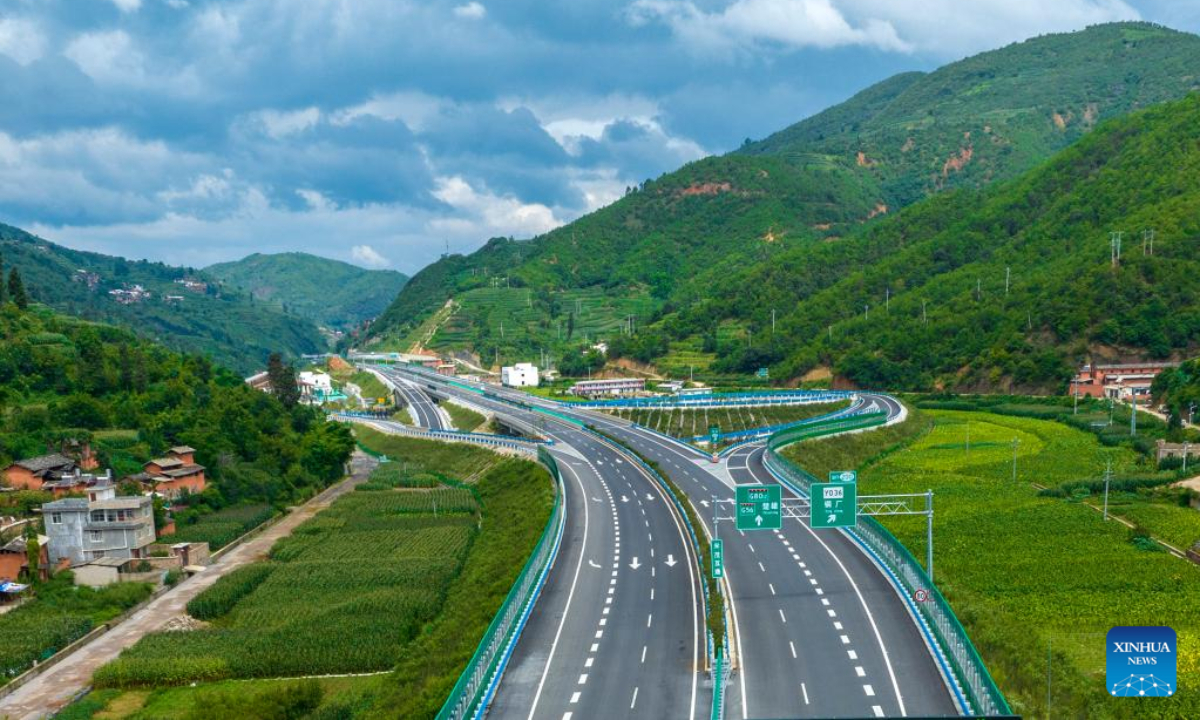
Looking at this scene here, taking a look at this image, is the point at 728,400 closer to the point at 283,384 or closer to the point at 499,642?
the point at 283,384

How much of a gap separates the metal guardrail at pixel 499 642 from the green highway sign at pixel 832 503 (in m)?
14.6

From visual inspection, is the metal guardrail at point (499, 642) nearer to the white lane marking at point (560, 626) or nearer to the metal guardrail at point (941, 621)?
the white lane marking at point (560, 626)

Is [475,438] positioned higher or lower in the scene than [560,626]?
lower

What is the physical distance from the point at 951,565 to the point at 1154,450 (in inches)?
1710

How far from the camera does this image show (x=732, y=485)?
73188mm

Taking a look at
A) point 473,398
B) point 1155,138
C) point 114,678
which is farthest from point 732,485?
point 1155,138

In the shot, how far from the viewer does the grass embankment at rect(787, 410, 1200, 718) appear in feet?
112

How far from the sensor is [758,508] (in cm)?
4578

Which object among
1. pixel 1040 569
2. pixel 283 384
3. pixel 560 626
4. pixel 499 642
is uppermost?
pixel 283 384

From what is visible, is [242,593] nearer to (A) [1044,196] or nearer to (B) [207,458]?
(B) [207,458]

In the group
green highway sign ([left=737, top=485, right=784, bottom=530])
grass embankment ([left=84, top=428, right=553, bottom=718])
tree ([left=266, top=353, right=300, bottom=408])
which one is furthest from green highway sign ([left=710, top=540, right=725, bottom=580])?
tree ([left=266, top=353, right=300, bottom=408])

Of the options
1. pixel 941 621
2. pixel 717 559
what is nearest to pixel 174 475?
pixel 717 559

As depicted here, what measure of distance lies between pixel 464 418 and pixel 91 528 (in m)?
77.1

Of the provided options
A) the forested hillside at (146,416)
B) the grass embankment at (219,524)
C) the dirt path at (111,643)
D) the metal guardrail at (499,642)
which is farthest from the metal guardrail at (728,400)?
the metal guardrail at (499,642)
